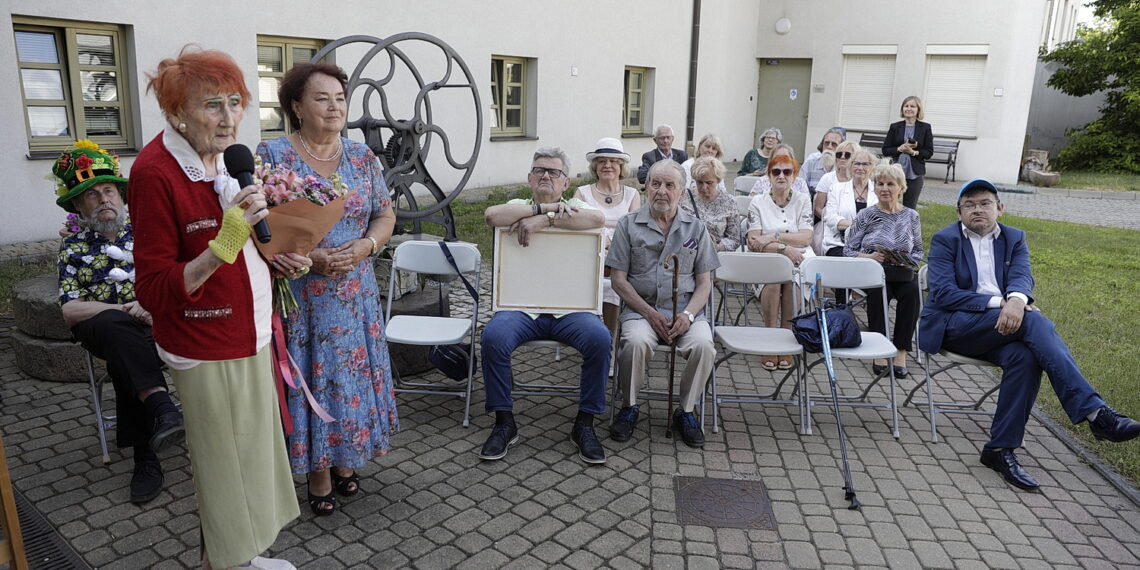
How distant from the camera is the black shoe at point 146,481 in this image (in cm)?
376

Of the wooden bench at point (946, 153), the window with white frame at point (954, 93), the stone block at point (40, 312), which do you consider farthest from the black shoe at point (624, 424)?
the window with white frame at point (954, 93)

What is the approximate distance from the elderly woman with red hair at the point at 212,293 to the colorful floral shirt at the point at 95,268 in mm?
1625

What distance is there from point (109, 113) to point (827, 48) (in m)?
16.3

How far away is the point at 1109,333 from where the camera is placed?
7000mm

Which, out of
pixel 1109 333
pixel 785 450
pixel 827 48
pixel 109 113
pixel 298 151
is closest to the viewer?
pixel 298 151

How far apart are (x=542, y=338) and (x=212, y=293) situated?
2251mm

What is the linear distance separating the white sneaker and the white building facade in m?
4.06

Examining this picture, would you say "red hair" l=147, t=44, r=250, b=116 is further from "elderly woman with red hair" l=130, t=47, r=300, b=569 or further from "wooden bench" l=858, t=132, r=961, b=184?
"wooden bench" l=858, t=132, r=961, b=184

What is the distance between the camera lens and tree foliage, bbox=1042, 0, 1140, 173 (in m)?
19.5

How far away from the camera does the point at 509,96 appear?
13.9 metres

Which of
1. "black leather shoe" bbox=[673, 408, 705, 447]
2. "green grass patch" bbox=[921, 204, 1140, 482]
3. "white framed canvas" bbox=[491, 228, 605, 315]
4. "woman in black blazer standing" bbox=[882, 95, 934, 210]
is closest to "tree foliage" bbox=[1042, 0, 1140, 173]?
"green grass patch" bbox=[921, 204, 1140, 482]

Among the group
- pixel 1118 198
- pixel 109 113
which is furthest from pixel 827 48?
pixel 109 113

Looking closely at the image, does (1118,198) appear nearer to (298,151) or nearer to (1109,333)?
(1109,333)

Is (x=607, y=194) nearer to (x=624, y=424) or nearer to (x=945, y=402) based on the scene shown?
(x=624, y=424)
